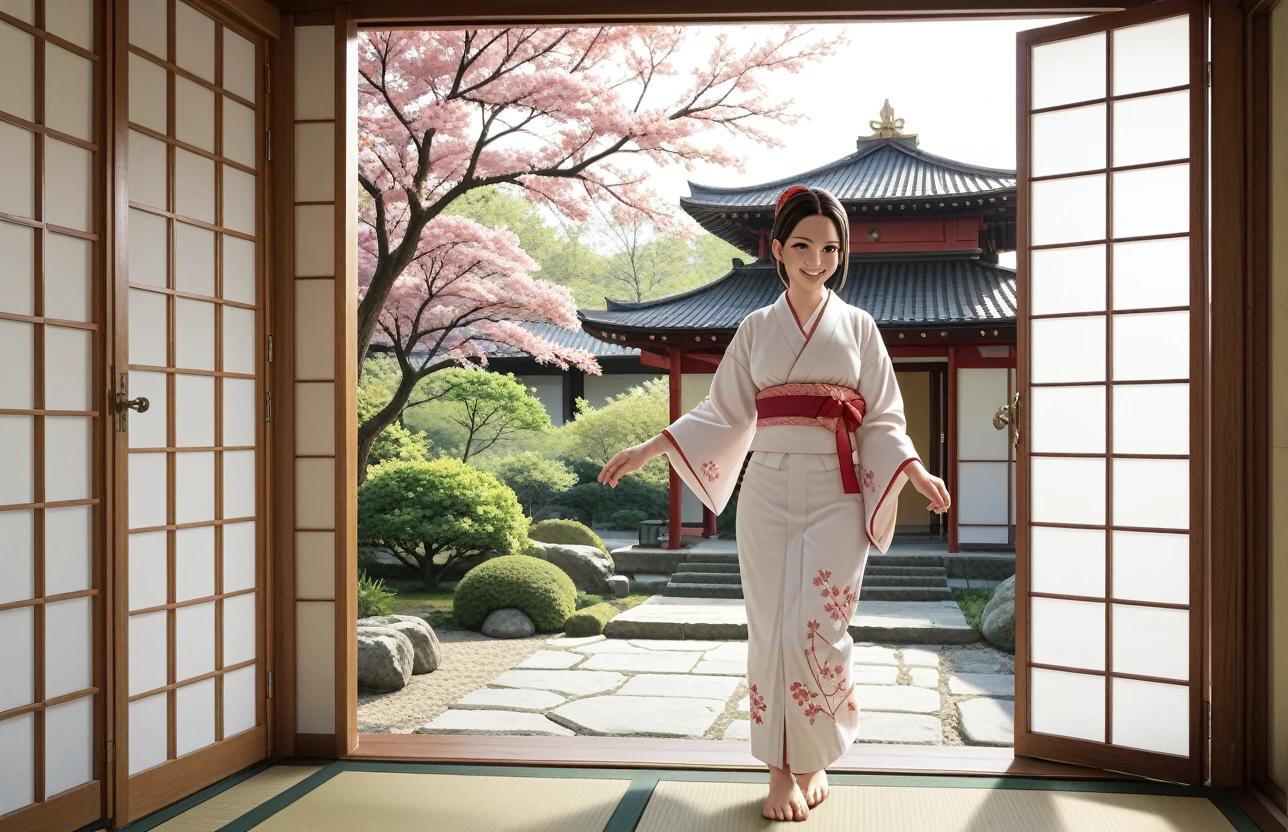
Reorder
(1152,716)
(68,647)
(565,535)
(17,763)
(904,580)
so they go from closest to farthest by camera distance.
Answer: (17,763), (68,647), (1152,716), (904,580), (565,535)

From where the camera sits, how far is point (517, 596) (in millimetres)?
7586

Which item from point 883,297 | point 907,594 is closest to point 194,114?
point 907,594

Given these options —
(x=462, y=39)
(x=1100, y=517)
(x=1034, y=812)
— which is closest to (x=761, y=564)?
(x=1034, y=812)

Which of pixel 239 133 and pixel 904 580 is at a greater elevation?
pixel 239 133

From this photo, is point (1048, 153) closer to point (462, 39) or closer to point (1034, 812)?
point (1034, 812)

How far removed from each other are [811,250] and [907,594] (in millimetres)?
6236

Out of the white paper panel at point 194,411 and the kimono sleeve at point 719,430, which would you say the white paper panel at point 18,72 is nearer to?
the white paper panel at point 194,411

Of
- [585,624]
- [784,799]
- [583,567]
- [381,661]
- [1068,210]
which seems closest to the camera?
[784,799]

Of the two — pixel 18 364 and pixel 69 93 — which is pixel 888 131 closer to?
pixel 69 93

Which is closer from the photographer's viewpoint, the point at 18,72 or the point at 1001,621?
the point at 18,72

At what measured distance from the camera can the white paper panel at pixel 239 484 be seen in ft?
10.4

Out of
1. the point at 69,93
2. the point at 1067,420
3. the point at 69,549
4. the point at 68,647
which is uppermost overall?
the point at 69,93

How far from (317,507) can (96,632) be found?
83 centimetres

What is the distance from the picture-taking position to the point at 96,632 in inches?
105
